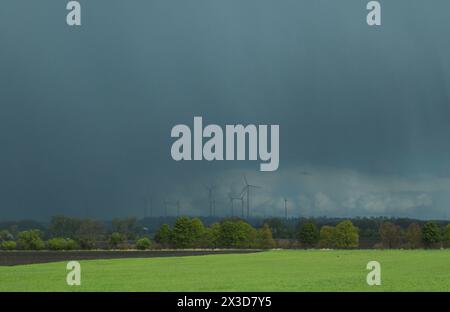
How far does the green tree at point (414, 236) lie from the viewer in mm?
122375

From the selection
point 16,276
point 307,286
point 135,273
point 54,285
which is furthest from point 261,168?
point 16,276

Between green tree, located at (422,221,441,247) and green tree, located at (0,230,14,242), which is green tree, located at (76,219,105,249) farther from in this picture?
green tree, located at (422,221,441,247)

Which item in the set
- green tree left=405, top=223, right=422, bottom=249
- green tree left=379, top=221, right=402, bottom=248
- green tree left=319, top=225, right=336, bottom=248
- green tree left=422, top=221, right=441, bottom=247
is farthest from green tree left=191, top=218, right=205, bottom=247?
green tree left=422, top=221, right=441, bottom=247

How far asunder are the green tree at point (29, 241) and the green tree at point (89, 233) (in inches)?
297

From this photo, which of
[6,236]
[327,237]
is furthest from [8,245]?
[327,237]

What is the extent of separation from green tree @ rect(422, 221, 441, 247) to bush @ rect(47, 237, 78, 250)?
67461 mm

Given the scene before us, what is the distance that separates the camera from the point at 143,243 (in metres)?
122

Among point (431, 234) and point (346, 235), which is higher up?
point (431, 234)

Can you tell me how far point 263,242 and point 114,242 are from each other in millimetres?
29394

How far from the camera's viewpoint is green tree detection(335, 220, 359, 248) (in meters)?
129

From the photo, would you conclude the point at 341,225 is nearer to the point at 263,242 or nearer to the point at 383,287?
the point at 263,242

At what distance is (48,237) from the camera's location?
13625 cm

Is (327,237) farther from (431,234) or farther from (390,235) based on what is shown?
(431,234)

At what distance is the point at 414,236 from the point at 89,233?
64961 millimetres
